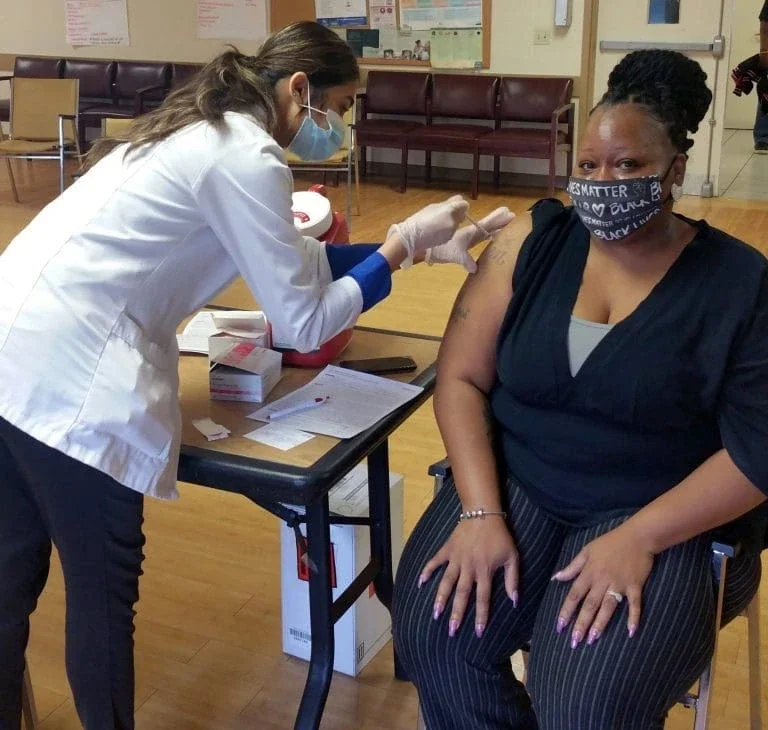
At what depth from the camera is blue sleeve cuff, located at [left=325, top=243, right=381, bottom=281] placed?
1672 mm

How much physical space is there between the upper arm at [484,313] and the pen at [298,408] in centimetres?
20

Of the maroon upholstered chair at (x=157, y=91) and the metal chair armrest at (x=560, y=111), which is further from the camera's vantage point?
the maroon upholstered chair at (x=157, y=91)

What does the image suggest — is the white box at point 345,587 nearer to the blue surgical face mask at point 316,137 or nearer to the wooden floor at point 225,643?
the wooden floor at point 225,643

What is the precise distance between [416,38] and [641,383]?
6.36m

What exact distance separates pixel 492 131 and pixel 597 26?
3.29 ft

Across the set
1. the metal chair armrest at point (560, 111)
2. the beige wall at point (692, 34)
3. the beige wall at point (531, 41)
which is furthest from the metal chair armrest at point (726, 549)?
the beige wall at point (531, 41)

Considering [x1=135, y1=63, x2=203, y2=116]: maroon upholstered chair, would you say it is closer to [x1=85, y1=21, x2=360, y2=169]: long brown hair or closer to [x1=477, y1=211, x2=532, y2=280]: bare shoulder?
[x1=85, y1=21, x2=360, y2=169]: long brown hair

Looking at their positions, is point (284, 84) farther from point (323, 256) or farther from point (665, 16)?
point (665, 16)

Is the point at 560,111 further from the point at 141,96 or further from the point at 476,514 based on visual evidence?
the point at 476,514

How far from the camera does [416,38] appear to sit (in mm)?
7207

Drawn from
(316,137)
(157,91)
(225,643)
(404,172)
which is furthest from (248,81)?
(157,91)

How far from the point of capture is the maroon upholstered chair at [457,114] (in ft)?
21.9

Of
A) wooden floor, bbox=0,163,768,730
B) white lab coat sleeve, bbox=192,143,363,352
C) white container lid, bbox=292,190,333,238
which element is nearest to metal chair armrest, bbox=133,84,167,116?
wooden floor, bbox=0,163,768,730

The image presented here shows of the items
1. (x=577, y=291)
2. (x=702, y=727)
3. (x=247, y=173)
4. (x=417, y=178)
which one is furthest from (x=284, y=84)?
(x=417, y=178)
